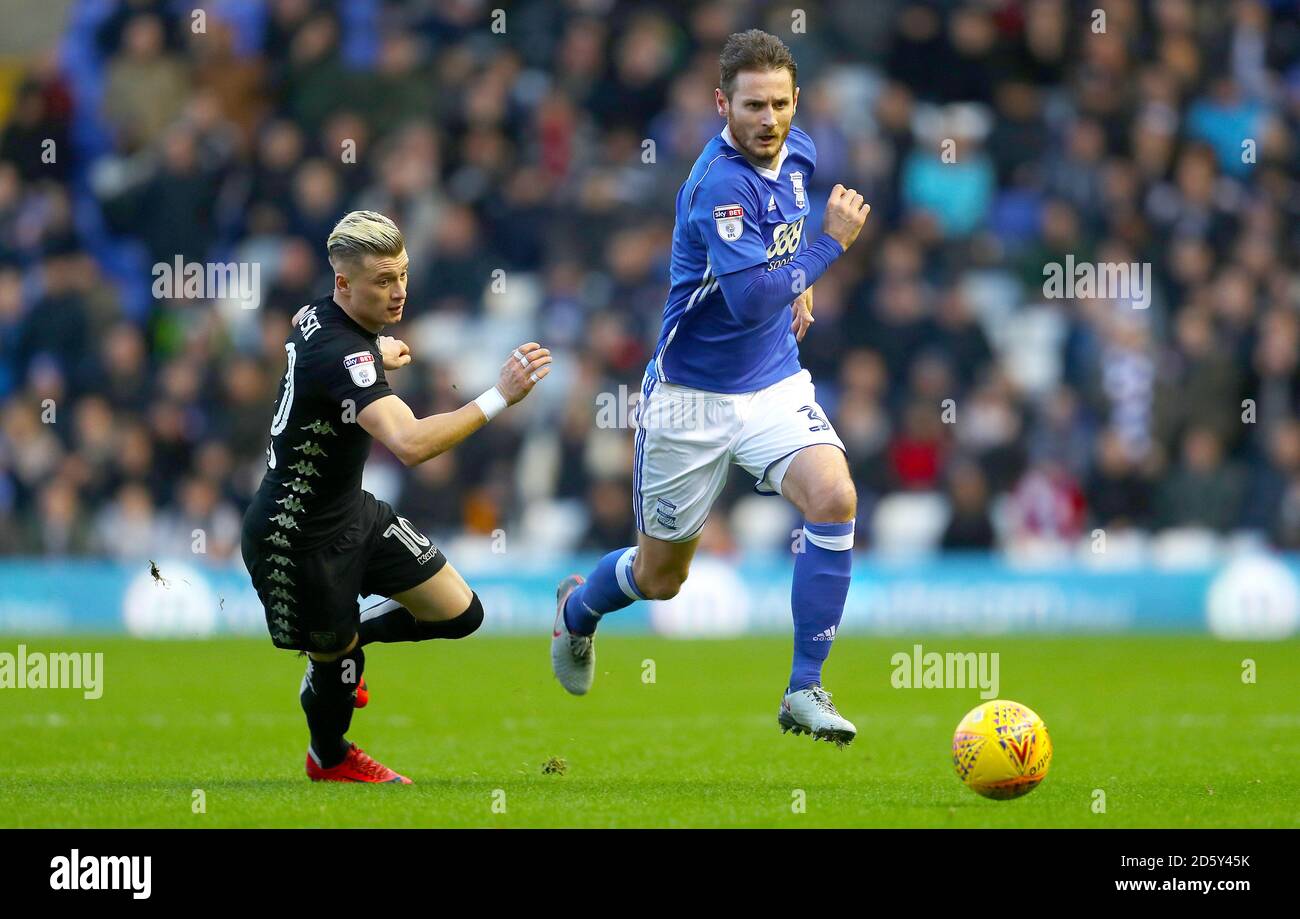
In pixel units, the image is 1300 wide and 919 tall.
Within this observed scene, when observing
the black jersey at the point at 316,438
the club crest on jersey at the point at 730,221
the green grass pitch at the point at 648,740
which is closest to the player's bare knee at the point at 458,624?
the green grass pitch at the point at 648,740

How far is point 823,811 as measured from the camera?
7188mm

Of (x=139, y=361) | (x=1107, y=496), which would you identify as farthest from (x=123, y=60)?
(x=1107, y=496)

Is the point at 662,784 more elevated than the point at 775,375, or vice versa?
the point at 775,375

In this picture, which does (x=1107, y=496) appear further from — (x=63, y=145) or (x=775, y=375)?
(x=63, y=145)

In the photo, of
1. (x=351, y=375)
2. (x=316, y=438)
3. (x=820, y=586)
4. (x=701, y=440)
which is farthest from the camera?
(x=701, y=440)

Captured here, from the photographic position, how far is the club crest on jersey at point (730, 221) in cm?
811

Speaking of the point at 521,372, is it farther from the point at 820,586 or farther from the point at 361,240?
the point at 820,586

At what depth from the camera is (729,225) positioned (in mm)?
8125

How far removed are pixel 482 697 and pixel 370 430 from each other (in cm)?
482

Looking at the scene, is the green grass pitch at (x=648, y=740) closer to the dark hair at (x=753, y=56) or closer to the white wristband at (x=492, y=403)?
the white wristband at (x=492, y=403)

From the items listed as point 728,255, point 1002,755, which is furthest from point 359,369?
point 1002,755

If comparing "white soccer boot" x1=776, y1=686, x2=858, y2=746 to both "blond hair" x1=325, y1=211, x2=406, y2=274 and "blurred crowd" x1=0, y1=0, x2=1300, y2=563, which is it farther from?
"blurred crowd" x1=0, y1=0, x2=1300, y2=563

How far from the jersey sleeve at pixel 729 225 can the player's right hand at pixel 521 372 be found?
1.02 metres

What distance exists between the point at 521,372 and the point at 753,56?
1697 millimetres
